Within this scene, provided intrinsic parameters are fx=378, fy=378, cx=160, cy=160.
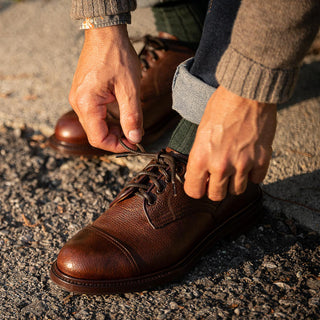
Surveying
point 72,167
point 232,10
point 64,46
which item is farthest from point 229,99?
point 64,46

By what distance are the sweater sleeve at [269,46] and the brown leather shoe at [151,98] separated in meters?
1.03

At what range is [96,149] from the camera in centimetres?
196

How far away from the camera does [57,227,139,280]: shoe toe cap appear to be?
48.4 inches

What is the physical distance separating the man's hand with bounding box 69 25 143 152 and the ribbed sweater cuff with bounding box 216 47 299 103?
16.1 inches

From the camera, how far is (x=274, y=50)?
93 cm

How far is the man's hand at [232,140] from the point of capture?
3.21 feet

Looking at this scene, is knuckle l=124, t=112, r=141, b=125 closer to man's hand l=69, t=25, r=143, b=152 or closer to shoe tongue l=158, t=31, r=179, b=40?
man's hand l=69, t=25, r=143, b=152

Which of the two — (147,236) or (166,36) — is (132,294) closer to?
(147,236)

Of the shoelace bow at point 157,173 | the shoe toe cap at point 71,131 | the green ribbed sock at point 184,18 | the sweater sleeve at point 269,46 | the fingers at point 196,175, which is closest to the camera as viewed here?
the sweater sleeve at point 269,46

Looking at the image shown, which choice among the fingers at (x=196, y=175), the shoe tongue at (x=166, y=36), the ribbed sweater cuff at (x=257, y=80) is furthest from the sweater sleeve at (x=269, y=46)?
the shoe tongue at (x=166, y=36)

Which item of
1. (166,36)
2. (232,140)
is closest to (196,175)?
(232,140)

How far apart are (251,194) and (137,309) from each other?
62cm

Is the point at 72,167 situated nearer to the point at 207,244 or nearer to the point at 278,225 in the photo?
the point at 207,244

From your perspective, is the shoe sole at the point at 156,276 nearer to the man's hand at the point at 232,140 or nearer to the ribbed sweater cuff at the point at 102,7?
the man's hand at the point at 232,140
